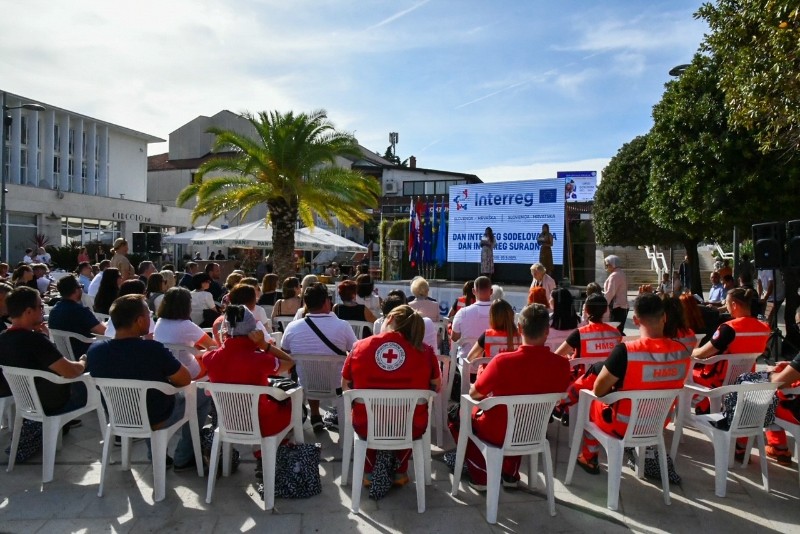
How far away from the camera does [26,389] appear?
409 centimetres

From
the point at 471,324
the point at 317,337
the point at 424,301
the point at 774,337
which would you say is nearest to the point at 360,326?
the point at 424,301

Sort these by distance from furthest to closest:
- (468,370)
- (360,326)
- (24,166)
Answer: (24,166)
(360,326)
(468,370)

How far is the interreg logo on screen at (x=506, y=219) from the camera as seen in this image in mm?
16578

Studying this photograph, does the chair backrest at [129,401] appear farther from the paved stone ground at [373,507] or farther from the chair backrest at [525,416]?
the chair backrest at [525,416]

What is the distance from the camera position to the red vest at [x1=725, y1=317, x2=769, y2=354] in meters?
4.81

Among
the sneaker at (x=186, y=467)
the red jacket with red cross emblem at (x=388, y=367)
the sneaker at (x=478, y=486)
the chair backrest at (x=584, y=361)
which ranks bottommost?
the sneaker at (x=478, y=486)

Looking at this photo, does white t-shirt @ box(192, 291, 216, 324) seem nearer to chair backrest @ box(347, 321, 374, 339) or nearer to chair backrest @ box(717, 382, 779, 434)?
chair backrest @ box(347, 321, 374, 339)

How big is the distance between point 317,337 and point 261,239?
1281 centimetres

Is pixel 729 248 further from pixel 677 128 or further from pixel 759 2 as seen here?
pixel 759 2

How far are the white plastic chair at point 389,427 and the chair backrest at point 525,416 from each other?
45 centimetres

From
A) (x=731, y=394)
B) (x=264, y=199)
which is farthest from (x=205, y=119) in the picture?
(x=731, y=394)

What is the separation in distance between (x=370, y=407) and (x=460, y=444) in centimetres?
73

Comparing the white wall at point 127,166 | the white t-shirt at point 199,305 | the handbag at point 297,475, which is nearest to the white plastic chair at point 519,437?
the handbag at point 297,475

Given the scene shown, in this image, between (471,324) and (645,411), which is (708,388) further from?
(471,324)
